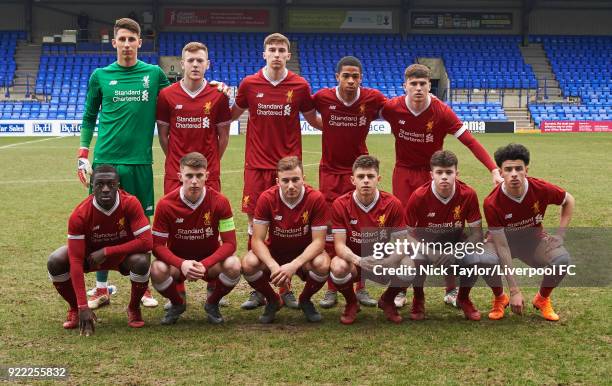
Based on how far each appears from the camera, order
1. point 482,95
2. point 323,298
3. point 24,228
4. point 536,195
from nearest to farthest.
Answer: point 536,195 < point 323,298 < point 24,228 < point 482,95

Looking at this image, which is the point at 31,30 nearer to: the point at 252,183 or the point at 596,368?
the point at 252,183

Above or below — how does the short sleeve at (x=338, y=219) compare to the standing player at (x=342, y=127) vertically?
below

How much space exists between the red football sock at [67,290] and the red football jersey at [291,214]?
138 centimetres

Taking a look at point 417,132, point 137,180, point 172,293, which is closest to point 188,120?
point 137,180

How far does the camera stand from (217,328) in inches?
179

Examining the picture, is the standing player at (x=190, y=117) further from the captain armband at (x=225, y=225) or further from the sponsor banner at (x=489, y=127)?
the sponsor banner at (x=489, y=127)

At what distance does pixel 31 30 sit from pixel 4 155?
2136 centimetres

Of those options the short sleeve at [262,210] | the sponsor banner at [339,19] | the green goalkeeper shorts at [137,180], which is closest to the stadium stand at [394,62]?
the sponsor banner at [339,19]

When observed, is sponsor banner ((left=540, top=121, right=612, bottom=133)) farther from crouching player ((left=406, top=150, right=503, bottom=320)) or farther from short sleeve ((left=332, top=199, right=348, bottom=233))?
short sleeve ((left=332, top=199, right=348, bottom=233))

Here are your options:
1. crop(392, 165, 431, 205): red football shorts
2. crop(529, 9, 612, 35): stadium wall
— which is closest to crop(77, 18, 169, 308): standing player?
crop(392, 165, 431, 205): red football shorts

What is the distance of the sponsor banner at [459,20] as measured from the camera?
38.4 metres

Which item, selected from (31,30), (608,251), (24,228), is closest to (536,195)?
(608,251)

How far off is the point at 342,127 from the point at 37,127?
25150mm

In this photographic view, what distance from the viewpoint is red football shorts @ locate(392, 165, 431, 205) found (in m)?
5.50
